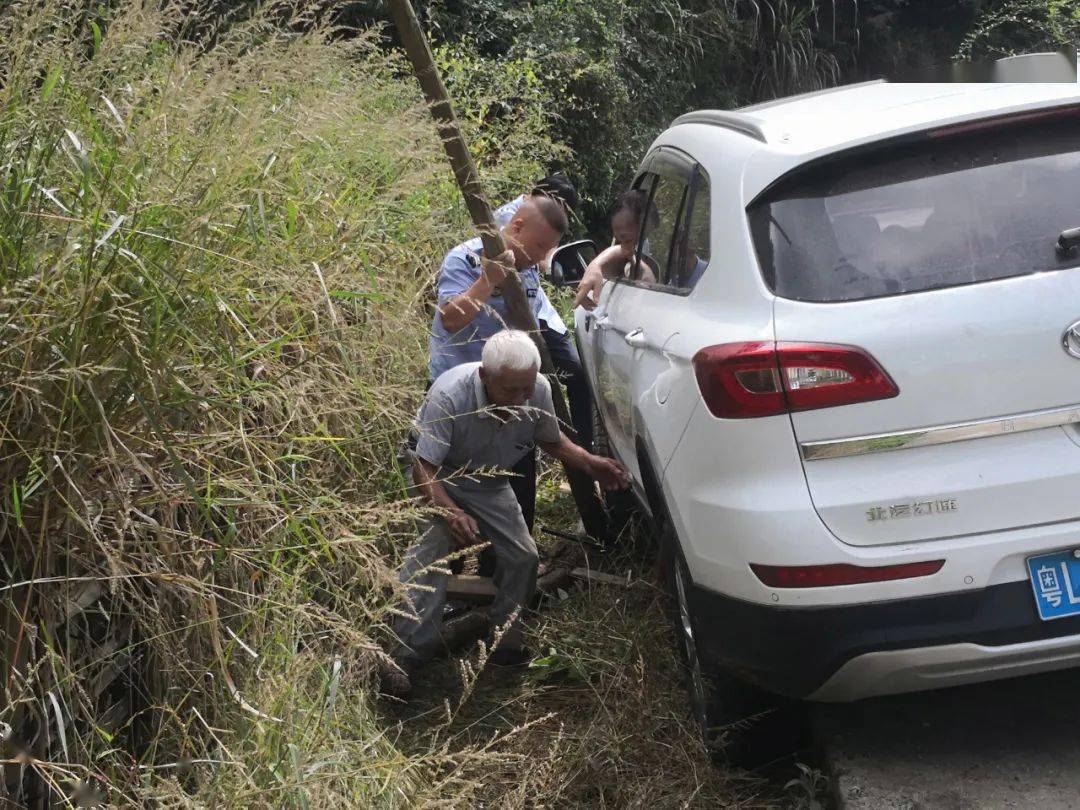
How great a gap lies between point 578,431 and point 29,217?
12.8ft

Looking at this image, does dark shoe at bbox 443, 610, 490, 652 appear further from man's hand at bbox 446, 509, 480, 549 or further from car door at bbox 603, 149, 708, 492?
car door at bbox 603, 149, 708, 492

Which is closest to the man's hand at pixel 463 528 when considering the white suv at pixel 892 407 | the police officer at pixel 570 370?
the white suv at pixel 892 407

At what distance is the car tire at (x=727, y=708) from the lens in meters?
4.04

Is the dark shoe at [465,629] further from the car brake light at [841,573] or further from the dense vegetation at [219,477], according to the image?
the car brake light at [841,573]

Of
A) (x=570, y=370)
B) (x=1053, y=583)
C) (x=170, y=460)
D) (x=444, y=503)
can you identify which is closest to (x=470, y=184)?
(x=444, y=503)

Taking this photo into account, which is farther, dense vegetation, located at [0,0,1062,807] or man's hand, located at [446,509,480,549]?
man's hand, located at [446,509,480,549]

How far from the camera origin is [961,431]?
3.40 m

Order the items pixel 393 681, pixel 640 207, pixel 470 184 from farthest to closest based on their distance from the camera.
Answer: pixel 640 207, pixel 470 184, pixel 393 681

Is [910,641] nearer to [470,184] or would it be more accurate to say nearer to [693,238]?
[693,238]

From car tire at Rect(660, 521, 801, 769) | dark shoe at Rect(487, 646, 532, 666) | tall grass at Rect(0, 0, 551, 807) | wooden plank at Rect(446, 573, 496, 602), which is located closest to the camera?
tall grass at Rect(0, 0, 551, 807)

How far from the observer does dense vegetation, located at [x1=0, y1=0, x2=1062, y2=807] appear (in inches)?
132

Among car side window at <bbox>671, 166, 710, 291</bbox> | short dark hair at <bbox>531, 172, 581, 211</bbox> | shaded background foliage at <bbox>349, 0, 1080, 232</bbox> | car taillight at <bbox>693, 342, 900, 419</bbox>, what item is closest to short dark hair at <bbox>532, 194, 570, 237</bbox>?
short dark hair at <bbox>531, 172, 581, 211</bbox>

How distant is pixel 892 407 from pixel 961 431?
0.59 feet

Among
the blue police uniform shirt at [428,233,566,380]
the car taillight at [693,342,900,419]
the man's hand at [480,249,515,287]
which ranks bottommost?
the blue police uniform shirt at [428,233,566,380]
